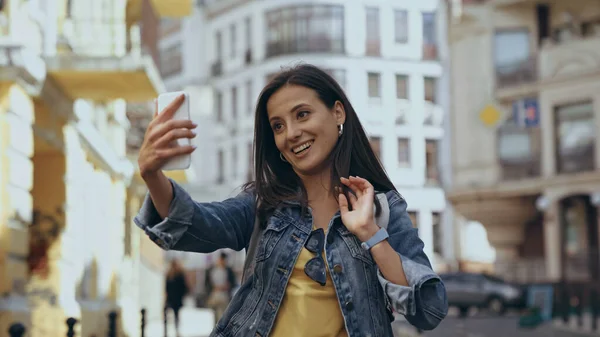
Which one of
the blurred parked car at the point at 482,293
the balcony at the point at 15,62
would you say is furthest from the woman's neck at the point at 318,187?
the blurred parked car at the point at 482,293

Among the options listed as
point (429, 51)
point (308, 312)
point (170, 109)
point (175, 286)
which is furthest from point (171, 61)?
point (170, 109)

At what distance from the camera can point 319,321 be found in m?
3.11

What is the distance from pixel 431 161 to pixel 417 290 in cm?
4460

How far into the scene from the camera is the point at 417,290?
303cm

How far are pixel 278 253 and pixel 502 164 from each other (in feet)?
114

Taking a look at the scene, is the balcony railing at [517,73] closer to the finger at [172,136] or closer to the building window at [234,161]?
the building window at [234,161]

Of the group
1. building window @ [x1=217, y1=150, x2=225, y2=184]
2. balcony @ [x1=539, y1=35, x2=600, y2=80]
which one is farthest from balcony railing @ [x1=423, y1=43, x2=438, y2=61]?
building window @ [x1=217, y1=150, x2=225, y2=184]

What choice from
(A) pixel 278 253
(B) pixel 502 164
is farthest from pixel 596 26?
(A) pixel 278 253

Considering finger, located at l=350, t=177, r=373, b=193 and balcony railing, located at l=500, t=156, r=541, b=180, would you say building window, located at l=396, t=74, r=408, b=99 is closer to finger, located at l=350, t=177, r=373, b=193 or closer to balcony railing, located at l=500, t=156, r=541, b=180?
balcony railing, located at l=500, t=156, r=541, b=180

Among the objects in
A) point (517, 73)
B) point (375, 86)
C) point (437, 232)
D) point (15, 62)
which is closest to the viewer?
point (15, 62)

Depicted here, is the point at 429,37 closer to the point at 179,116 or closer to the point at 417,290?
the point at 417,290

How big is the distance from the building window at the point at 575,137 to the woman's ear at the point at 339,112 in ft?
103

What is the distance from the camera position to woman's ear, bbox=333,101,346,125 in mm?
3391

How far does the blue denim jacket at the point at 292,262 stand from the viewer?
3.06 m
